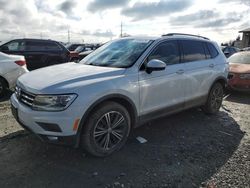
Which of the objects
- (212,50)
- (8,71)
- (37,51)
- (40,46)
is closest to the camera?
(212,50)

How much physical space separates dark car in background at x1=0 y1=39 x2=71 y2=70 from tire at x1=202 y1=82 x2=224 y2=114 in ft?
26.1

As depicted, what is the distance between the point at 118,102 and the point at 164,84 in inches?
38.9

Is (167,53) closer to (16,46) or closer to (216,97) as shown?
(216,97)

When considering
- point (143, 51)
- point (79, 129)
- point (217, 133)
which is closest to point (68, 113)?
point (79, 129)

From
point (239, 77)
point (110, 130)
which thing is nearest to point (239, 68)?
point (239, 77)

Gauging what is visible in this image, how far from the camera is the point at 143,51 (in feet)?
14.3

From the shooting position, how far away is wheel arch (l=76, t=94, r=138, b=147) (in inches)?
137

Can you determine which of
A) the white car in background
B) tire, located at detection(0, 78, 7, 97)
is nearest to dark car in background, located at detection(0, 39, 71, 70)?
the white car in background

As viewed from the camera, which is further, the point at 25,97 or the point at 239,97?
the point at 239,97

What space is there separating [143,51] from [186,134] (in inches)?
70.2

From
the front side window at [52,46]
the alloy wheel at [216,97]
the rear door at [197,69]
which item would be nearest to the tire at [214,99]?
the alloy wheel at [216,97]

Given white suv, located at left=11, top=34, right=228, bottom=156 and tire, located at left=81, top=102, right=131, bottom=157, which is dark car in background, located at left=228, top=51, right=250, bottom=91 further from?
tire, located at left=81, top=102, right=131, bottom=157

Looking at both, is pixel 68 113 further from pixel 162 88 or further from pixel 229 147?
pixel 229 147

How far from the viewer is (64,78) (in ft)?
12.0
